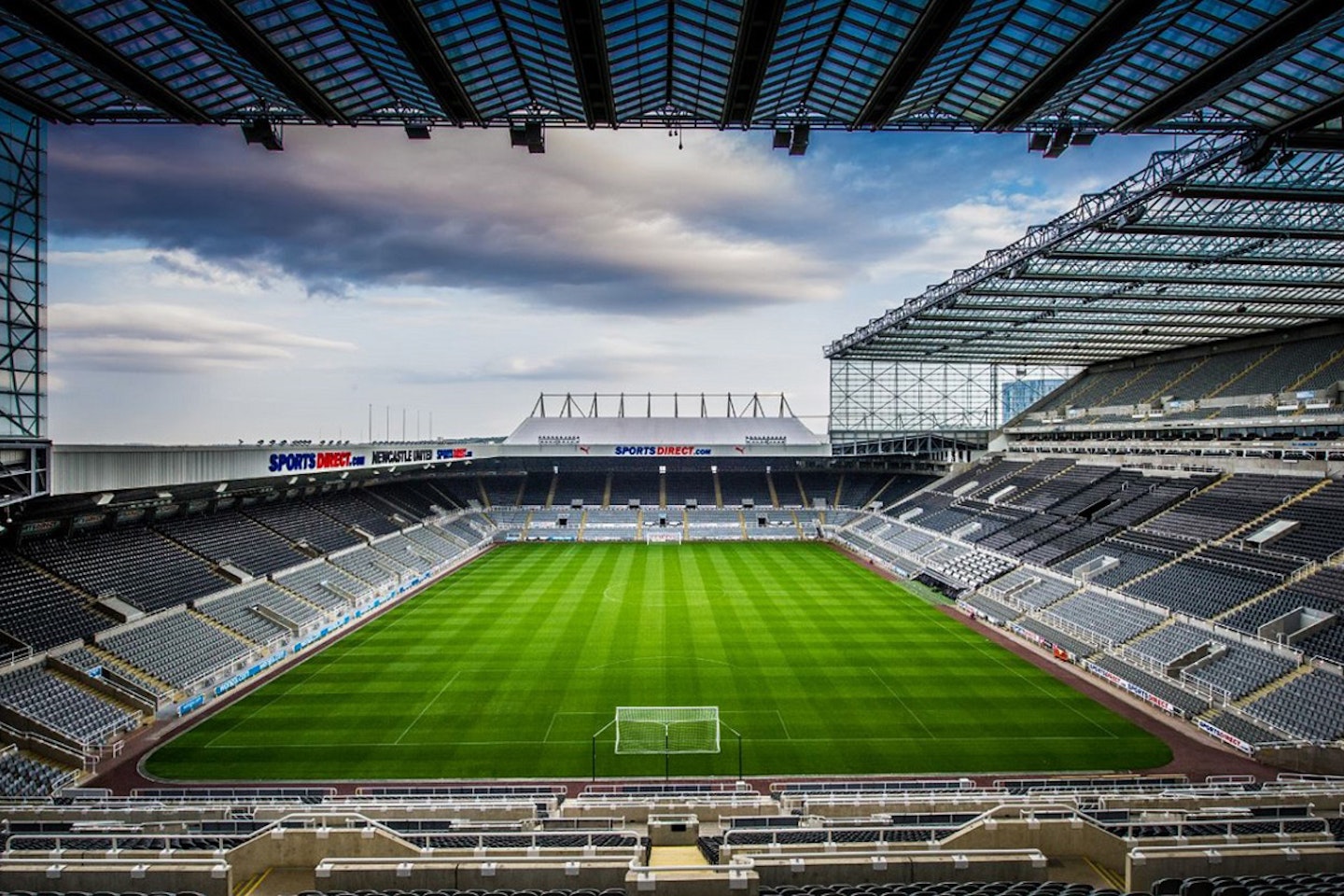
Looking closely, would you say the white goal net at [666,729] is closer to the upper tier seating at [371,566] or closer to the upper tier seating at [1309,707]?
the upper tier seating at [1309,707]

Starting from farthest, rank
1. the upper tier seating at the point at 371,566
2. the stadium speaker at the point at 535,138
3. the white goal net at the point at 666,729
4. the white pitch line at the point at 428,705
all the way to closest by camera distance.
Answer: the upper tier seating at the point at 371,566 < the white pitch line at the point at 428,705 < the white goal net at the point at 666,729 < the stadium speaker at the point at 535,138

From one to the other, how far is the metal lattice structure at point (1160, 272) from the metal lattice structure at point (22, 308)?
30.0 m

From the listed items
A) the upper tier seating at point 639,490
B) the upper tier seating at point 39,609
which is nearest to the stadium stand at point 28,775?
the upper tier seating at point 39,609

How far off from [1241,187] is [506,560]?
149ft

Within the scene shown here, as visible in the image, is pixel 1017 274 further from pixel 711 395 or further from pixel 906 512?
pixel 711 395

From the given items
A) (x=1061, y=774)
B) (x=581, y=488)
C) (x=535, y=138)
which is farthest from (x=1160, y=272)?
(x=581, y=488)

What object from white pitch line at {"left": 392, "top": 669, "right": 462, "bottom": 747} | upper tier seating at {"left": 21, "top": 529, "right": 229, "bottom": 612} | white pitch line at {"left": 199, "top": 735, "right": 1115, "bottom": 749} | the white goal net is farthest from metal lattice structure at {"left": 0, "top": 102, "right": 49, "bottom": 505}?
the white goal net

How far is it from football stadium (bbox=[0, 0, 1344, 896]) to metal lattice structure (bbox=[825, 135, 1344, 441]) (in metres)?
0.22

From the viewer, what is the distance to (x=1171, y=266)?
3272 cm

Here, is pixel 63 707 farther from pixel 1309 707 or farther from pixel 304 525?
pixel 1309 707

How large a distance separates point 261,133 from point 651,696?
20.0m

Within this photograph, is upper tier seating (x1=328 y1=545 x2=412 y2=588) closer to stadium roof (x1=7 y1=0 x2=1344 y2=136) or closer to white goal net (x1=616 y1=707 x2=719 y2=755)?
white goal net (x1=616 y1=707 x2=719 y2=755)

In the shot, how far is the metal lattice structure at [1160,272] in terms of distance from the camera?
922 inches

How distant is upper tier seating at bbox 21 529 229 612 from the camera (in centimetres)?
2927
